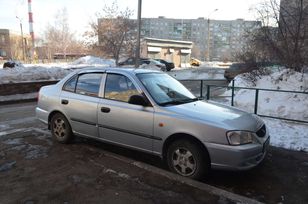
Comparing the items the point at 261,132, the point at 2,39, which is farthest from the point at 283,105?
the point at 2,39

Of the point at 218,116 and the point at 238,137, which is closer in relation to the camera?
the point at 238,137

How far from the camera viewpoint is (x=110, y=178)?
4.65 m

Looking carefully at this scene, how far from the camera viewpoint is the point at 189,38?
307 feet

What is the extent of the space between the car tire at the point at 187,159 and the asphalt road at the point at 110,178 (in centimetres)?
24

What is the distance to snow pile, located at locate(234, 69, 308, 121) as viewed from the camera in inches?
357

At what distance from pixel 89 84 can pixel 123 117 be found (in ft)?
3.94

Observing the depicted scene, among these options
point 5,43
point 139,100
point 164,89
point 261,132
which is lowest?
point 261,132

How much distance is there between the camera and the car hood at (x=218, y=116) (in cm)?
448

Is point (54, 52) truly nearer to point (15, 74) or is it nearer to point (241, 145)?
point (15, 74)

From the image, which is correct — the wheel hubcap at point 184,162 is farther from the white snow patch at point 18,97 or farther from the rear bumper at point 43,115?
the white snow patch at point 18,97

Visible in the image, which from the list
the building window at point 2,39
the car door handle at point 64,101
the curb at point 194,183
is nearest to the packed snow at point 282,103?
the curb at point 194,183

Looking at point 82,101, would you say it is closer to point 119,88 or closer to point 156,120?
point 119,88

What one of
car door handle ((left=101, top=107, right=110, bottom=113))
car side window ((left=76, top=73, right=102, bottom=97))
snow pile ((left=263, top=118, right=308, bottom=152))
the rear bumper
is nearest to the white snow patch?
the rear bumper

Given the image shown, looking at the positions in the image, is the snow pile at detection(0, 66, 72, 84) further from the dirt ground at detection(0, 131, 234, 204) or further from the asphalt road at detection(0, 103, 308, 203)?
the dirt ground at detection(0, 131, 234, 204)
